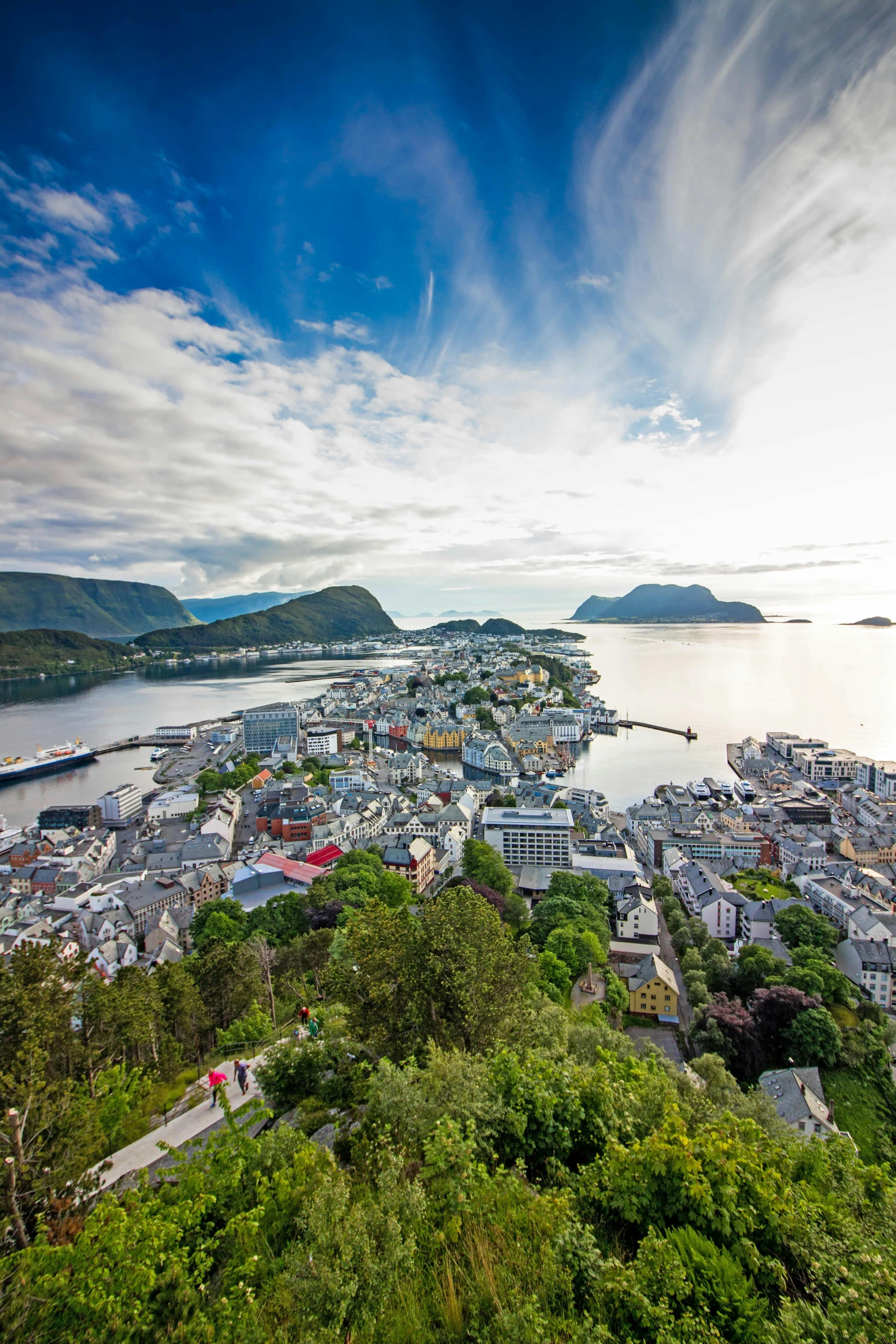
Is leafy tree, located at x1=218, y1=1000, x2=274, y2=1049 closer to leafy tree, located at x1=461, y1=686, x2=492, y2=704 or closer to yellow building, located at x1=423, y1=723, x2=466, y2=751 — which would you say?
yellow building, located at x1=423, y1=723, x2=466, y2=751

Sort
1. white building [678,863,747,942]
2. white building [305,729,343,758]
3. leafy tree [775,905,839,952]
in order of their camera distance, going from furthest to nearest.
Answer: white building [305,729,343,758] < white building [678,863,747,942] < leafy tree [775,905,839,952]

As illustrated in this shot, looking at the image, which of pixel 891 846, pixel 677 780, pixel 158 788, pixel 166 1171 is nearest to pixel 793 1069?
pixel 166 1171

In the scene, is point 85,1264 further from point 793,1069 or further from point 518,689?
point 518,689

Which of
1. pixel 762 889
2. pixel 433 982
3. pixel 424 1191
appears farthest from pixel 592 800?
pixel 424 1191

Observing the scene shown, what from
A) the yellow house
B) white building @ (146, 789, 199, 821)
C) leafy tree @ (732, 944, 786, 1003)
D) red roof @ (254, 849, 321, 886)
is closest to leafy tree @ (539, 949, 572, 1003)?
the yellow house

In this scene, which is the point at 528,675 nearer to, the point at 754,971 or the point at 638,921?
the point at 638,921

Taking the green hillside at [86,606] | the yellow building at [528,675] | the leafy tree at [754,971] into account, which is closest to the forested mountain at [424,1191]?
the leafy tree at [754,971]
